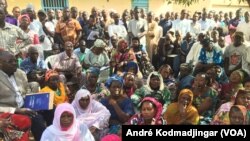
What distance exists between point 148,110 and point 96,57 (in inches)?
128

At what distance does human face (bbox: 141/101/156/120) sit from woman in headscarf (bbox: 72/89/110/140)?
74 cm

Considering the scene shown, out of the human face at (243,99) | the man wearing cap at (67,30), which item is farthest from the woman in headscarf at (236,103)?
the man wearing cap at (67,30)

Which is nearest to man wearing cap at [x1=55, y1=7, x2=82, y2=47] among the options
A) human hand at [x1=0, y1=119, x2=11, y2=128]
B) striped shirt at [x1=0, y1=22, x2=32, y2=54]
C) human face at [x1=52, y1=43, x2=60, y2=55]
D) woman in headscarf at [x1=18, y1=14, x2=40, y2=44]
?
human face at [x1=52, y1=43, x2=60, y2=55]

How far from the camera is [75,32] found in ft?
29.1

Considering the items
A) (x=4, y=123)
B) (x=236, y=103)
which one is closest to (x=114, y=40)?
(x=236, y=103)

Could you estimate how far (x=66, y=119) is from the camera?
14.5ft

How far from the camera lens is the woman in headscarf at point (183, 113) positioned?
16.5 feet

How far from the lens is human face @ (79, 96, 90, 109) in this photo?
515cm

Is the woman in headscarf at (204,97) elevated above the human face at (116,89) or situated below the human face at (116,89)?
below

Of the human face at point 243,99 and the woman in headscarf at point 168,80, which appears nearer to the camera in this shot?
the human face at point 243,99

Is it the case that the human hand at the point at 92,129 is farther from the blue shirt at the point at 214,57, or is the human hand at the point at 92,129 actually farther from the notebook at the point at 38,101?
the blue shirt at the point at 214,57

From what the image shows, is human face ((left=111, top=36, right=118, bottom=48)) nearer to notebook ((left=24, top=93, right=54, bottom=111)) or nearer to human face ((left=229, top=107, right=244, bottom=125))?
notebook ((left=24, top=93, right=54, bottom=111))

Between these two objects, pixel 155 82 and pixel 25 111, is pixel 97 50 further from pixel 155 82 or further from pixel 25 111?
pixel 25 111

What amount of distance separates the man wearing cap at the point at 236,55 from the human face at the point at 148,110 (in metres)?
3.21
